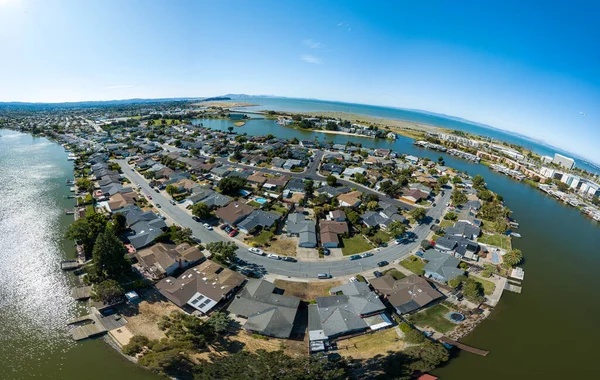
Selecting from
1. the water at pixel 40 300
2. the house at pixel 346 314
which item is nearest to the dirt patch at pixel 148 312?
the water at pixel 40 300

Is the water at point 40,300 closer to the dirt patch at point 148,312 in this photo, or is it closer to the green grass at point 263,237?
the dirt patch at point 148,312

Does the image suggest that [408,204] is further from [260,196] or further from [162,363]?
[162,363]

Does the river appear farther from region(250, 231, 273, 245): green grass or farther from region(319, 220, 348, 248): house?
region(250, 231, 273, 245): green grass

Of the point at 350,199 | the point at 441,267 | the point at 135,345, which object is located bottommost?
the point at 135,345

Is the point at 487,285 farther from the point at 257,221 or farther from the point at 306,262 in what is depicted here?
the point at 257,221

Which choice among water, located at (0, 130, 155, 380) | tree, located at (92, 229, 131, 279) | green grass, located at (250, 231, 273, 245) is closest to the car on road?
green grass, located at (250, 231, 273, 245)

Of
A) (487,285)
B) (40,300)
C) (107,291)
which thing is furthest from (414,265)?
→ (40,300)

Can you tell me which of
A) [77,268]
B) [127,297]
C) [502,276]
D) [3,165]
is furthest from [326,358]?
[3,165]
